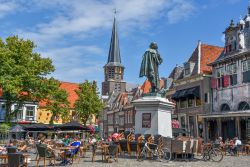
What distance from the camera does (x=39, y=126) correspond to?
32.4 meters

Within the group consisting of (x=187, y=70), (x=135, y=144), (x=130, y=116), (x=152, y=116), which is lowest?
(x=135, y=144)

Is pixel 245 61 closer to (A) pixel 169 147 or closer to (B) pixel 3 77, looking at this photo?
(A) pixel 169 147

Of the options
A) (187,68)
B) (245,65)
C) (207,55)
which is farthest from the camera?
(187,68)

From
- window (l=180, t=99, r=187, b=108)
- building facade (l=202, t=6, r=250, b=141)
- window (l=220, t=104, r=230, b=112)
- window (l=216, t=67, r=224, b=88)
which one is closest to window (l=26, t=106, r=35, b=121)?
window (l=180, t=99, r=187, b=108)

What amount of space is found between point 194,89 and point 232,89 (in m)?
5.52

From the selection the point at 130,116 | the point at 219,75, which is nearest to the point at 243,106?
the point at 219,75

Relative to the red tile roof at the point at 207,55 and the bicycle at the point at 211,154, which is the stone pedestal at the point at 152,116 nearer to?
the bicycle at the point at 211,154

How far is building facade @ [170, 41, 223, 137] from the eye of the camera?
37281 mm

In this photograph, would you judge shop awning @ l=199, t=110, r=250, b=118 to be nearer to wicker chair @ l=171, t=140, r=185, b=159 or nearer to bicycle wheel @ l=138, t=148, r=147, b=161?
wicker chair @ l=171, t=140, r=185, b=159

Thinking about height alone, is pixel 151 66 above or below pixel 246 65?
below

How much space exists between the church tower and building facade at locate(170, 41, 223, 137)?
6227 cm

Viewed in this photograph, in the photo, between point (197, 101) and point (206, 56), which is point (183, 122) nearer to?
point (197, 101)

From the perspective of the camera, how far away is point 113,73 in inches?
4227

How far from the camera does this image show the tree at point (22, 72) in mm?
32688
